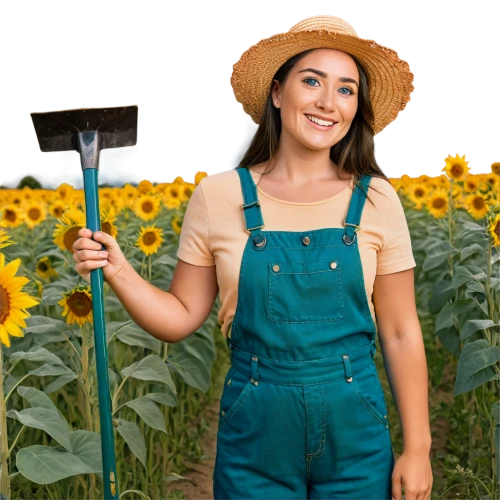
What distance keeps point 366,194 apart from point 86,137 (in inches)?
27.6

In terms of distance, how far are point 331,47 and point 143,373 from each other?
136 centimetres

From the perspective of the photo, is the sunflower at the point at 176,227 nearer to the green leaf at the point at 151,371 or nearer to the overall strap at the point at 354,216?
the green leaf at the point at 151,371

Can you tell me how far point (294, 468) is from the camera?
6.09 ft

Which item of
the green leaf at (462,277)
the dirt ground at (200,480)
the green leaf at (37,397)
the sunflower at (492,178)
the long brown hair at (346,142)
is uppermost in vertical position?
the long brown hair at (346,142)

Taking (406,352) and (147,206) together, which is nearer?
(406,352)

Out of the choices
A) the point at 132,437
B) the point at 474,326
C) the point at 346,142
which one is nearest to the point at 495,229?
the point at 474,326

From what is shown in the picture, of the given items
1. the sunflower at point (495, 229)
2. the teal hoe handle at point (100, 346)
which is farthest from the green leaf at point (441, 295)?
the teal hoe handle at point (100, 346)

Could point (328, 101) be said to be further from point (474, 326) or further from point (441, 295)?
point (441, 295)

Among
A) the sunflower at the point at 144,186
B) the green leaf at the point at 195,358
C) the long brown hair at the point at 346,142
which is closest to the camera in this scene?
the long brown hair at the point at 346,142

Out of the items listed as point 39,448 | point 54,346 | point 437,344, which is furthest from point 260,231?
point 437,344

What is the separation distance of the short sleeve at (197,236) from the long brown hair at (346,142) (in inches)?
7.9

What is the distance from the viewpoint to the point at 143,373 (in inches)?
109

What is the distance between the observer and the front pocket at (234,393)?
1.86 metres

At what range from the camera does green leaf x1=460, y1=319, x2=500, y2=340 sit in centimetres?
273
